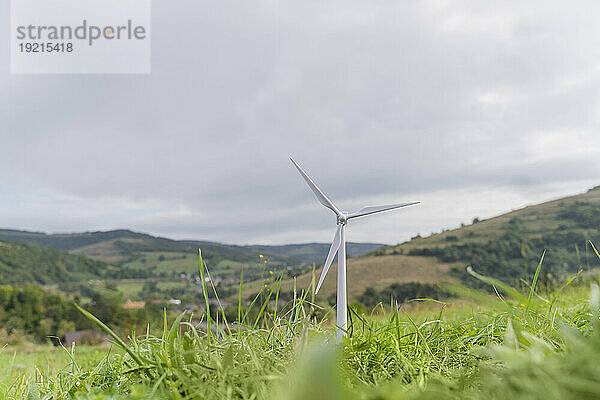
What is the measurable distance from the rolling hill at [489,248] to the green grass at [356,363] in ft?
118

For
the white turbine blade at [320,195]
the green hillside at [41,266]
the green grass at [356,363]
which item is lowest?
the green hillside at [41,266]

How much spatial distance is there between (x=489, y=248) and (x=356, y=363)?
47.0m

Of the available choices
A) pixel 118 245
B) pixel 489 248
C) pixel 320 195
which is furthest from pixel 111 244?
pixel 320 195

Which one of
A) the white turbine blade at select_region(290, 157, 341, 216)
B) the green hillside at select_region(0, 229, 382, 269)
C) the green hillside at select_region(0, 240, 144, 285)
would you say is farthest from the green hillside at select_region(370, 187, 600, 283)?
the green hillside at select_region(0, 240, 144, 285)

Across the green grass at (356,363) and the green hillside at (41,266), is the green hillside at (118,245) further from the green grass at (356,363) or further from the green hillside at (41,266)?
the green grass at (356,363)

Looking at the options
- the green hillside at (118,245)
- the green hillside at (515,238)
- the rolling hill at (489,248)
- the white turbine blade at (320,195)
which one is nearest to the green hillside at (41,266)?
the green hillside at (118,245)

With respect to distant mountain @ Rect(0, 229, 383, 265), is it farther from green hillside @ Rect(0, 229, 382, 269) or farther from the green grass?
the green grass

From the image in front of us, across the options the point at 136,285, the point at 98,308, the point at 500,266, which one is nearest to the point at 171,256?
the point at 136,285

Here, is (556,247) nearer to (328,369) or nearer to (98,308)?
(98,308)

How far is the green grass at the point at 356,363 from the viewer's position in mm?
1082

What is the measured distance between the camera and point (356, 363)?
2023 millimetres

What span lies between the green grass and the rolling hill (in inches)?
1422

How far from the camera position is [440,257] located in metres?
45.2

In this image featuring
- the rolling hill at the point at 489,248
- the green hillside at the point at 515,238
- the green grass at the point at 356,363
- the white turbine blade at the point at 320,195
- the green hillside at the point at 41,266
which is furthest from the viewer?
the green hillside at the point at 41,266
